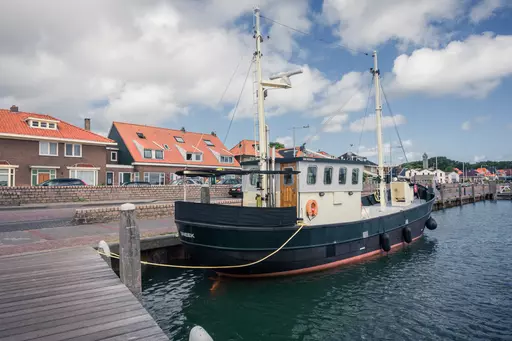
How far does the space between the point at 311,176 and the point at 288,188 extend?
923mm

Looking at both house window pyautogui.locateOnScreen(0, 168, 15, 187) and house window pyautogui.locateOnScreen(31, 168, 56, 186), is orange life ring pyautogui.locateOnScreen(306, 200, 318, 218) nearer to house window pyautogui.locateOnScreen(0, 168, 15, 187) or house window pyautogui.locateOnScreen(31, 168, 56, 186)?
house window pyautogui.locateOnScreen(31, 168, 56, 186)

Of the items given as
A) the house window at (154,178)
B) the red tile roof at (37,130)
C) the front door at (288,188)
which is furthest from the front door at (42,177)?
the front door at (288,188)

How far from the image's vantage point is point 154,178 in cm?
3891

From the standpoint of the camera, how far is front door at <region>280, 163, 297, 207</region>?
36.9 ft

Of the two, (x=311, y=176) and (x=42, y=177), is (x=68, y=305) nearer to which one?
(x=311, y=176)

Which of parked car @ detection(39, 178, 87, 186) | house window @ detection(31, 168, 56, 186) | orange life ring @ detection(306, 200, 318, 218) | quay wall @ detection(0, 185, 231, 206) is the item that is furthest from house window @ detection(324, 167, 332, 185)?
house window @ detection(31, 168, 56, 186)

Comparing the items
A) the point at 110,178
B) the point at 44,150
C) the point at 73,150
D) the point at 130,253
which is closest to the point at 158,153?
the point at 110,178

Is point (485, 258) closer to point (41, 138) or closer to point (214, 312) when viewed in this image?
point (214, 312)

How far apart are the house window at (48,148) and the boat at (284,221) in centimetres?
2625

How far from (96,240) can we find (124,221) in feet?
13.4

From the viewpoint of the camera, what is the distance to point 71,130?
3291 centimetres

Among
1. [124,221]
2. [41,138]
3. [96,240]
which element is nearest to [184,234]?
[96,240]

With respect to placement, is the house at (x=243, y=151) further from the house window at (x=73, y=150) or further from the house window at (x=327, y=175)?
the house window at (x=327, y=175)

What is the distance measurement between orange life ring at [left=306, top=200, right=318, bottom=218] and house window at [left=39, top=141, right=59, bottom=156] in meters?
29.1
